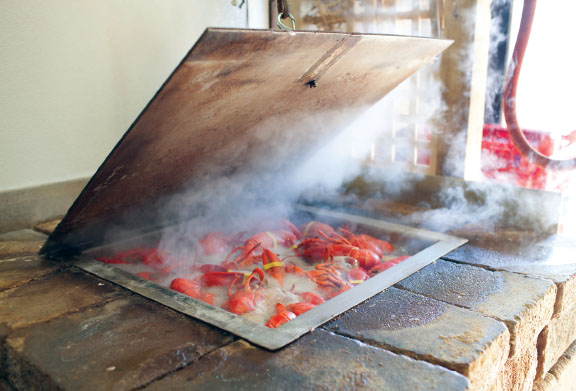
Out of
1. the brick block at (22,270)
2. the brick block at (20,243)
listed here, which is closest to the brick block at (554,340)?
the brick block at (22,270)

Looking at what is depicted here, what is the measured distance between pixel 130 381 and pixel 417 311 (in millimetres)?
1237

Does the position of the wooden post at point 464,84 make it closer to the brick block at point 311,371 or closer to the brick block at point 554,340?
the brick block at point 554,340

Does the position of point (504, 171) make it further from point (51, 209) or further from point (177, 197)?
point (51, 209)

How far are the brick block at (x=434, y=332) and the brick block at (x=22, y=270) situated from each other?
164cm

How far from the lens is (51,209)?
3.40m

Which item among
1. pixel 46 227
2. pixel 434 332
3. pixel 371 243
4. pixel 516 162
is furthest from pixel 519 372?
pixel 516 162

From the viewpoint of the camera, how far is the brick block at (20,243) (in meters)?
2.77

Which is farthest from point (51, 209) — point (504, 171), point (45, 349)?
point (504, 171)

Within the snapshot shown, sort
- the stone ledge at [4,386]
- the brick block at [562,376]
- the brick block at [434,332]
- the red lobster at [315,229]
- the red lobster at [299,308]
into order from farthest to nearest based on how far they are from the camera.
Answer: the red lobster at [315,229]
the brick block at [562,376]
the red lobster at [299,308]
the stone ledge at [4,386]
the brick block at [434,332]

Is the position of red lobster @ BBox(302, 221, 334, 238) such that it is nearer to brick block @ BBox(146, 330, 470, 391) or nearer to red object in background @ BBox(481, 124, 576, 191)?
brick block @ BBox(146, 330, 470, 391)

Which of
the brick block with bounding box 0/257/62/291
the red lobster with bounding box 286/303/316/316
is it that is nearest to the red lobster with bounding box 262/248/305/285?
the red lobster with bounding box 286/303/316/316

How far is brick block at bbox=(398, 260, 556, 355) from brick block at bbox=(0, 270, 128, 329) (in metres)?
1.55

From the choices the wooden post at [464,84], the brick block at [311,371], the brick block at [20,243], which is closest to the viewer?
the brick block at [311,371]

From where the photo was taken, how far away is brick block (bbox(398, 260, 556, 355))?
6.56 ft
